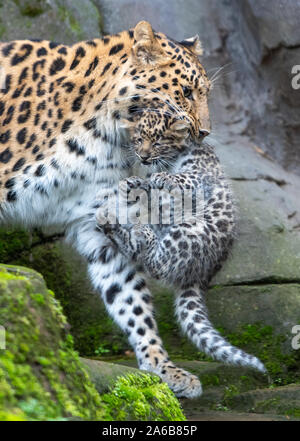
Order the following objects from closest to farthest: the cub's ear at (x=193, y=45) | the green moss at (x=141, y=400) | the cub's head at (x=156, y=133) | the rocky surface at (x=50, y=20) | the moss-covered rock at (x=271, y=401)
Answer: the green moss at (x=141, y=400) < the moss-covered rock at (x=271, y=401) < the cub's head at (x=156, y=133) < the cub's ear at (x=193, y=45) < the rocky surface at (x=50, y=20)

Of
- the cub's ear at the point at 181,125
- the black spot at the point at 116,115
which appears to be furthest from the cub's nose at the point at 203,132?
the black spot at the point at 116,115

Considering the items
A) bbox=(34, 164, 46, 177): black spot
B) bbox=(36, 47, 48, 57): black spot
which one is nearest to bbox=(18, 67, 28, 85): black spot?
bbox=(36, 47, 48, 57): black spot

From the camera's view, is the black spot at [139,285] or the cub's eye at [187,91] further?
the black spot at [139,285]

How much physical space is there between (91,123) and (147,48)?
0.69 meters

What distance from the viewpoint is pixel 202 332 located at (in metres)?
5.68

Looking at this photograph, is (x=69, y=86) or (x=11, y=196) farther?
(x=69, y=86)

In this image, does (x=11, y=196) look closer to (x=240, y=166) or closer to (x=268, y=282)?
(x=268, y=282)

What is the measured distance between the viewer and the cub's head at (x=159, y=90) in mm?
5547

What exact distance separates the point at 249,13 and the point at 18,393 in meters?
6.15

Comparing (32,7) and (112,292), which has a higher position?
(32,7)

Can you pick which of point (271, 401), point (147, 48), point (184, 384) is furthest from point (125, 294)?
point (147, 48)

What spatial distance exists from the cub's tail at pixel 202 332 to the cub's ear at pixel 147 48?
1.81 metres

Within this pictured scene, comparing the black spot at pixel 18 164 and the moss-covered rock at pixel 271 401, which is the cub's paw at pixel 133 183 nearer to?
the black spot at pixel 18 164
